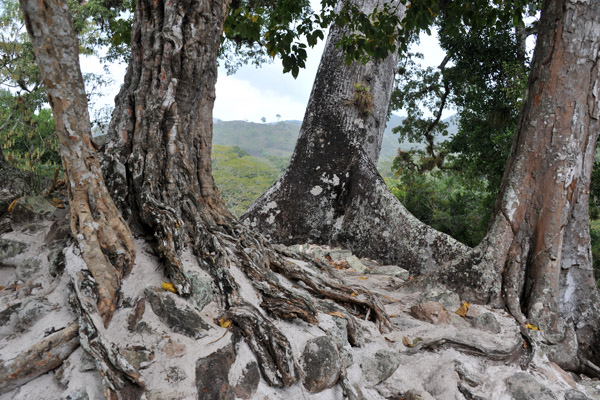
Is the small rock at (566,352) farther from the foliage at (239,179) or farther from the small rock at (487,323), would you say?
the foliage at (239,179)

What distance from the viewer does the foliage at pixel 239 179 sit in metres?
16.0

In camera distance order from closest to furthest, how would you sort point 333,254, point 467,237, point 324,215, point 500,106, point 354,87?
point 333,254, point 324,215, point 354,87, point 500,106, point 467,237

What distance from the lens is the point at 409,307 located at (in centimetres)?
343

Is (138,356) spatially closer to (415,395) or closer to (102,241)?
(102,241)

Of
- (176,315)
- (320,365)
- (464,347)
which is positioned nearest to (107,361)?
(176,315)

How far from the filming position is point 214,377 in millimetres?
2064

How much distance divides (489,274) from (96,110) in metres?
11.3

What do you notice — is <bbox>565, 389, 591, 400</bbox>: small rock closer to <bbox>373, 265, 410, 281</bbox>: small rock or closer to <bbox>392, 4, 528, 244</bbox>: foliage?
<bbox>373, 265, 410, 281</bbox>: small rock

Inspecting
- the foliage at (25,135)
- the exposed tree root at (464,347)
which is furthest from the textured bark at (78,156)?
the foliage at (25,135)

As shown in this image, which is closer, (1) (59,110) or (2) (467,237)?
(1) (59,110)

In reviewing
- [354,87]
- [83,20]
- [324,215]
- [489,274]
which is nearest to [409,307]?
[489,274]

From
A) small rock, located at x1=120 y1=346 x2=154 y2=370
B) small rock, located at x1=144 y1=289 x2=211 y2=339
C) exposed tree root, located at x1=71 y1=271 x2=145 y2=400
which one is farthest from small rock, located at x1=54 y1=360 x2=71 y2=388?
small rock, located at x1=144 y1=289 x2=211 y2=339

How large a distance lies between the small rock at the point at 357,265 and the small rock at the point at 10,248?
3040 millimetres

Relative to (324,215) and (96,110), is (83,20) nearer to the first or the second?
(96,110)
